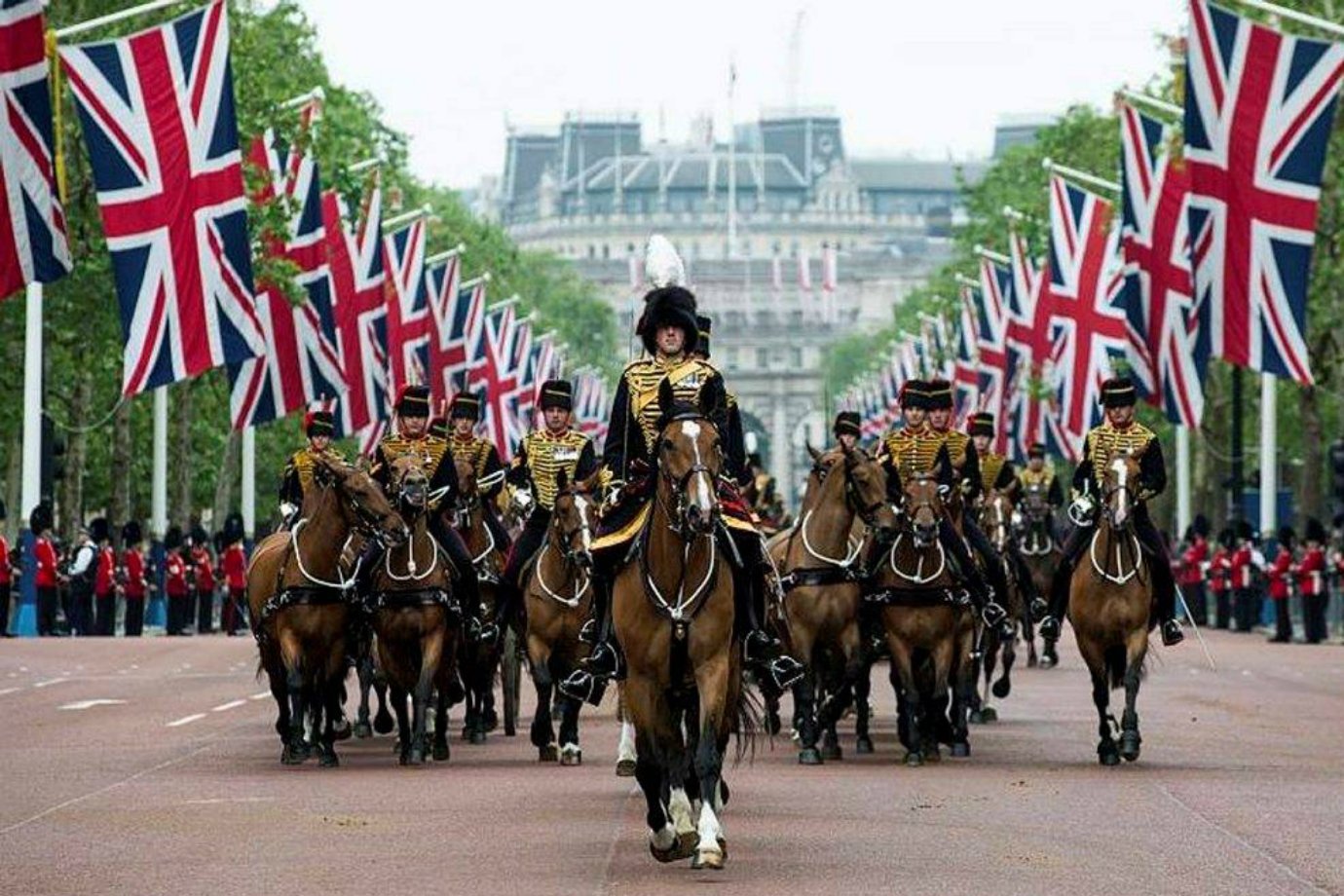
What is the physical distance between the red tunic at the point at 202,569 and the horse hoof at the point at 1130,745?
128ft

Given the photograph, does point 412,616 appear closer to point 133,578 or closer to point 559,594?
point 559,594

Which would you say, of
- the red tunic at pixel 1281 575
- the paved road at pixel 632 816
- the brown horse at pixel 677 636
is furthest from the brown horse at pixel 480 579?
the red tunic at pixel 1281 575

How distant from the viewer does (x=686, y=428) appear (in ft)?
56.9

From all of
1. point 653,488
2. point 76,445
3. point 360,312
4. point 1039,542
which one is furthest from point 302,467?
point 76,445

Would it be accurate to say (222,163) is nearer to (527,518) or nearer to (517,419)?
(527,518)

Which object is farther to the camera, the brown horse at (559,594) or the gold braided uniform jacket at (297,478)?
the gold braided uniform jacket at (297,478)

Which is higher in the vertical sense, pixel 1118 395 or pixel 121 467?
pixel 121 467

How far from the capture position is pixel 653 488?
17.9 metres

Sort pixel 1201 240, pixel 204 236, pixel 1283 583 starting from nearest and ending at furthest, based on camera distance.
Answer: pixel 204 236 → pixel 1201 240 → pixel 1283 583

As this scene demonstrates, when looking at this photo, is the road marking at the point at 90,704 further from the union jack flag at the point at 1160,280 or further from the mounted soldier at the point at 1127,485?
the union jack flag at the point at 1160,280

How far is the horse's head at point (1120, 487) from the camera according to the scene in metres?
25.1

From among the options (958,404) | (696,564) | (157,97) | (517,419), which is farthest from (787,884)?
(517,419)

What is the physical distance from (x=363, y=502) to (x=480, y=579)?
3.03 metres

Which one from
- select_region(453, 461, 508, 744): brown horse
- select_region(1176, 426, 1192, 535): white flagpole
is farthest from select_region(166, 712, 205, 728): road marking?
select_region(1176, 426, 1192, 535): white flagpole
